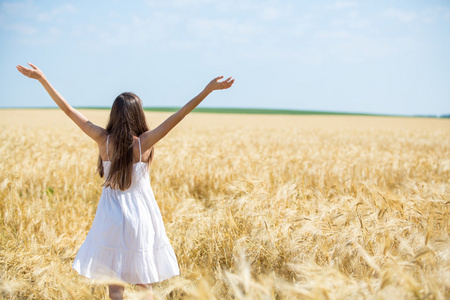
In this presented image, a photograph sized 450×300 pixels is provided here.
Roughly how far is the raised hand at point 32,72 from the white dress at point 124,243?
0.83 metres

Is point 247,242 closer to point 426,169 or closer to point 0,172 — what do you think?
point 0,172

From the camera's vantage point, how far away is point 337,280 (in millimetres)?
1510

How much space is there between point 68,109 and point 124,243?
981 mm

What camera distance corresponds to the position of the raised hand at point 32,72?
2.39 meters

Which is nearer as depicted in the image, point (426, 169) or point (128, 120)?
point (128, 120)

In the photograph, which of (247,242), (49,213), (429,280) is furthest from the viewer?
(49,213)

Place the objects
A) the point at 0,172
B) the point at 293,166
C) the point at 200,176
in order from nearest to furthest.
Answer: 1. the point at 0,172
2. the point at 200,176
3. the point at 293,166

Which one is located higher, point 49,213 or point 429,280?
point 429,280

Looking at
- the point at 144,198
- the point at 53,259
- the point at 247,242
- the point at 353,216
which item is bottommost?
the point at 53,259

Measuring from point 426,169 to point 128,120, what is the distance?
571 centimetres

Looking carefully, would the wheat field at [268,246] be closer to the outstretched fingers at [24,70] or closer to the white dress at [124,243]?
the white dress at [124,243]

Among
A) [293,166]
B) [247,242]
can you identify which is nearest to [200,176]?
[293,166]

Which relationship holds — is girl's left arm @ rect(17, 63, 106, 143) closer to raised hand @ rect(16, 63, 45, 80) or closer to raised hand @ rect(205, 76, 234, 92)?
raised hand @ rect(16, 63, 45, 80)

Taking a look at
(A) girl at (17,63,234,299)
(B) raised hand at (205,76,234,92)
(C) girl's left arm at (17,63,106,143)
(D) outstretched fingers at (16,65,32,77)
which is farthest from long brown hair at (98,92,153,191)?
(D) outstretched fingers at (16,65,32,77)
